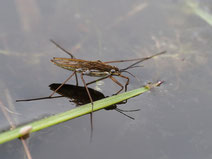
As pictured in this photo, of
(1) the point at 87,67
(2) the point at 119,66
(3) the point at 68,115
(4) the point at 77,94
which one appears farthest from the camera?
(2) the point at 119,66

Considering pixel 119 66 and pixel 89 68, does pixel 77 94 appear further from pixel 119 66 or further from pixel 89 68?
pixel 119 66

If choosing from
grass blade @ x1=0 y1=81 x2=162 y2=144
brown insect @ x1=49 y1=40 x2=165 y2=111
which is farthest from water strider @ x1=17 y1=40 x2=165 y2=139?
grass blade @ x1=0 y1=81 x2=162 y2=144

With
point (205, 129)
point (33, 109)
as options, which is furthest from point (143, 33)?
point (33, 109)

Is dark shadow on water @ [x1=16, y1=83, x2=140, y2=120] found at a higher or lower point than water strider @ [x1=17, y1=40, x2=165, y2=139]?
lower

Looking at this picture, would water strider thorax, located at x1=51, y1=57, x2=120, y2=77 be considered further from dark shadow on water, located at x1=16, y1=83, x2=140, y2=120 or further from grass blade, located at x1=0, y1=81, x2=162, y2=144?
grass blade, located at x1=0, y1=81, x2=162, y2=144

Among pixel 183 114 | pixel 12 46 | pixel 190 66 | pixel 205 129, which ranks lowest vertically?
pixel 205 129

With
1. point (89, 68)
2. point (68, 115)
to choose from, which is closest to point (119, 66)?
point (89, 68)

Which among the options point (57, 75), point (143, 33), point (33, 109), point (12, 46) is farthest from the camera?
point (143, 33)

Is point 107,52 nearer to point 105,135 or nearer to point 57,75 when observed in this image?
point 57,75
